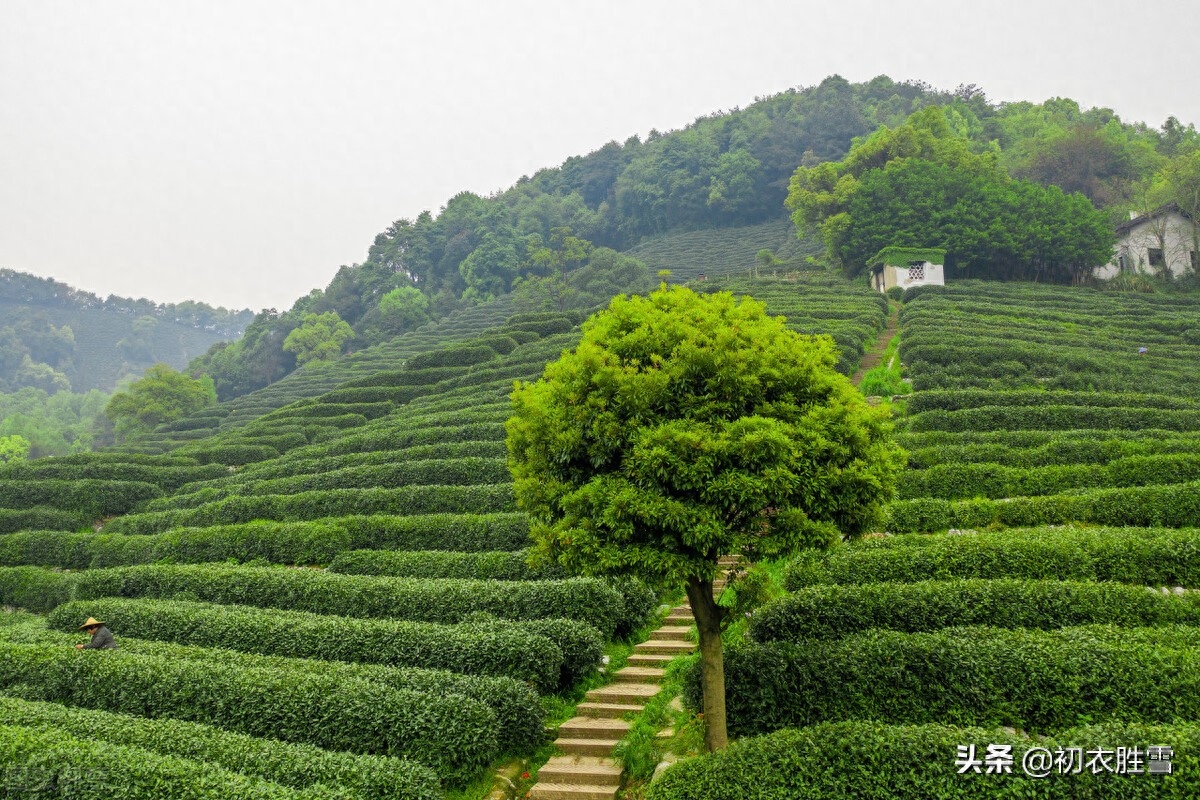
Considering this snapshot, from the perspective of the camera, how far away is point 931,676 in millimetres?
9250

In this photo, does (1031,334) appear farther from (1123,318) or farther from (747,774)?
(747,774)

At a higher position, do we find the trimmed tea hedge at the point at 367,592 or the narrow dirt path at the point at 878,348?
the narrow dirt path at the point at 878,348

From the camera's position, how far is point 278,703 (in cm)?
1072

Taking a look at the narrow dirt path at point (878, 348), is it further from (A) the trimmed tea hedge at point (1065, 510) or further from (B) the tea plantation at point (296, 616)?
(A) the trimmed tea hedge at point (1065, 510)

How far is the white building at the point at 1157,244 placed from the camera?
158 feet

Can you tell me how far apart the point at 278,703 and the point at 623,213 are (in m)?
98.5

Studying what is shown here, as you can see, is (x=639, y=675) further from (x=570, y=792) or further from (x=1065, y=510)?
(x=1065, y=510)

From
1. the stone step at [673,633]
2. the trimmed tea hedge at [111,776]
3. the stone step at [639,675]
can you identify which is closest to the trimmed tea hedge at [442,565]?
the stone step at [673,633]

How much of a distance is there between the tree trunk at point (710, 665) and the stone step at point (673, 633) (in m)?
4.24

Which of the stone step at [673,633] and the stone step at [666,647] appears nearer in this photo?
the stone step at [666,647]

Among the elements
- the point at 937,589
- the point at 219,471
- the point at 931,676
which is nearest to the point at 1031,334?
the point at 937,589

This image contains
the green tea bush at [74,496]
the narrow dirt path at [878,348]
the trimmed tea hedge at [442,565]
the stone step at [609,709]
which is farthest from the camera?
the narrow dirt path at [878,348]

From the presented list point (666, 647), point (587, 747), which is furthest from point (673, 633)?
point (587, 747)

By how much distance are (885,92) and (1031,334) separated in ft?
289
